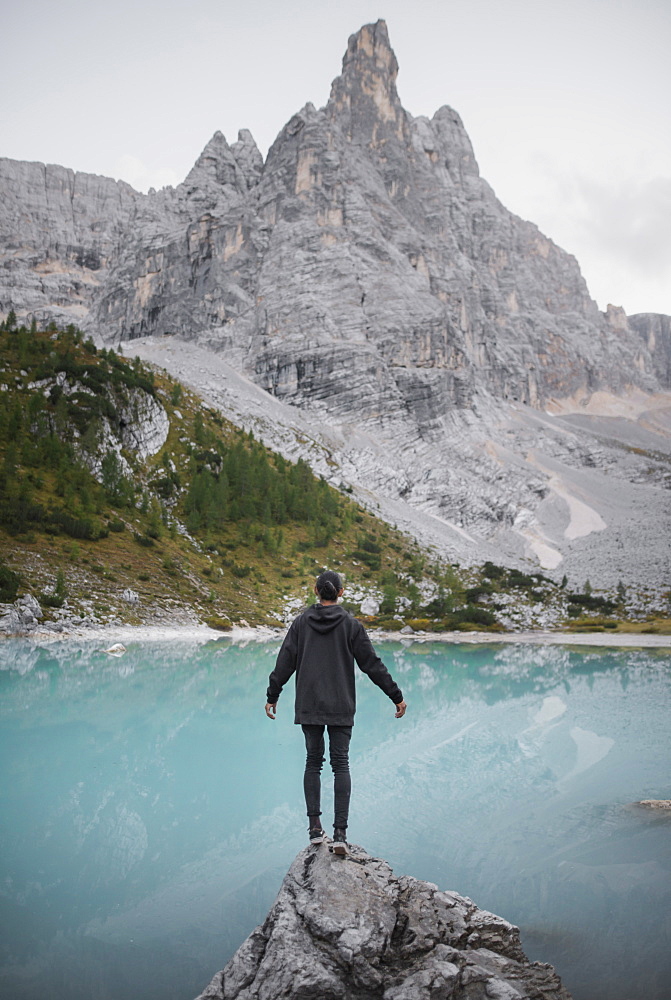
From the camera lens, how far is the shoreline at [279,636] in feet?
97.5

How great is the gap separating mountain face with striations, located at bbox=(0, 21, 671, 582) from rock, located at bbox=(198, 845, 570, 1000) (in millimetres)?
65449

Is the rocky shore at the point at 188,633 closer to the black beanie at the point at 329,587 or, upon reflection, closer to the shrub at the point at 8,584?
the shrub at the point at 8,584

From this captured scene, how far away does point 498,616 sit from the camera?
50281 mm

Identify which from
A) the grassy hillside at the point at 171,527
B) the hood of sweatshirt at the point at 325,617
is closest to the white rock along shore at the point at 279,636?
the grassy hillside at the point at 171,527

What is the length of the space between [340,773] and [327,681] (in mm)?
861

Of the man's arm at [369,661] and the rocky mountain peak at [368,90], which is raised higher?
the rocky mountain peak at [368,90]

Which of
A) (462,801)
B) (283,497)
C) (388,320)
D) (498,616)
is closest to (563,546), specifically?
(498,616)

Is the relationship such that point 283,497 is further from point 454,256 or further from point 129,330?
point 454,256

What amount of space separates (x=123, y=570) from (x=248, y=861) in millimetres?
33491

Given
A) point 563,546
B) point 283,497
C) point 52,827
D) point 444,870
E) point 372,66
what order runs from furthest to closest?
point 372,66 < point 563,546 < point 283,497 < point 52,827 < point 444,870

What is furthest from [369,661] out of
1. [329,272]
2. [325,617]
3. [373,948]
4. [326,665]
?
[329,272]

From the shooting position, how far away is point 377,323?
107 metres

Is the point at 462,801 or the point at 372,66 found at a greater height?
the point at 372,66

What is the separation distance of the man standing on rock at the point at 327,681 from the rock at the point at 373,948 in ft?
2.17
